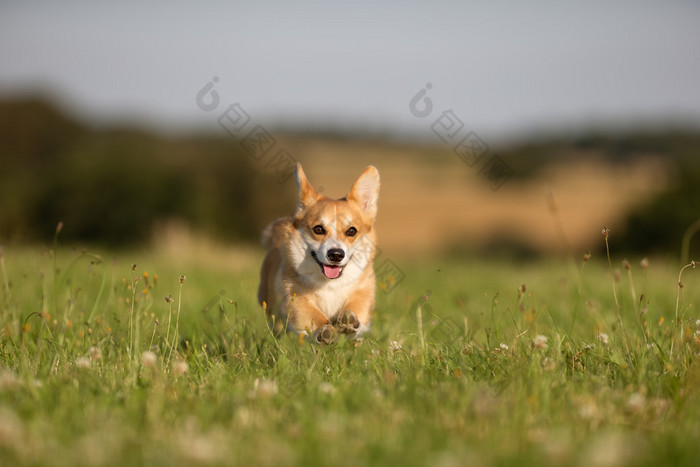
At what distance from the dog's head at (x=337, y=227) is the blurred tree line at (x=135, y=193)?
20.3 meters

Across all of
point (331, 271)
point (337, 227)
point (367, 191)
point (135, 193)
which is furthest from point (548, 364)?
point (135, 193)

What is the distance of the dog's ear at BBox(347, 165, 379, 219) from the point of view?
14.9 ft

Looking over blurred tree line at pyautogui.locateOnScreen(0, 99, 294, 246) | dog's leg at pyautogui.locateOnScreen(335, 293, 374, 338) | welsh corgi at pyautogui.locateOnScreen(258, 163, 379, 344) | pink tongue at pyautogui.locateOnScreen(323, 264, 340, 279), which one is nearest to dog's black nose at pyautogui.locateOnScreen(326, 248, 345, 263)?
welsh corgi at pyautogui.locateOnScreen(258, 163, 379, 344)

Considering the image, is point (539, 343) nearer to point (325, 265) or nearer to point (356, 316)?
point (356, 316)

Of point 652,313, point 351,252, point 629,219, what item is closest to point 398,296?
point 351,252

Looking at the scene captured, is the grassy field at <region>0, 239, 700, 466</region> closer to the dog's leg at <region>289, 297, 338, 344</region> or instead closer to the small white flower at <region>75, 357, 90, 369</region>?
the small white flower at <region>75, 357, 90, 369</region>

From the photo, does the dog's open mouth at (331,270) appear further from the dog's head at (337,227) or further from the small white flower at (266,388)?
the small white flower at (266,388)

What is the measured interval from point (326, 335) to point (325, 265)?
21.5 inches

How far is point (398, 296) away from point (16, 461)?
4.46 m

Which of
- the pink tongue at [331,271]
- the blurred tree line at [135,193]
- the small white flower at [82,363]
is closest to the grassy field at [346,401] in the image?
the small white flower at [82,363]

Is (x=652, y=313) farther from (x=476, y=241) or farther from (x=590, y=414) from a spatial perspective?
(x=476, y=241)

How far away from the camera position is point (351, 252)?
4.21 meters

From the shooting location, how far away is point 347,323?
3.95m

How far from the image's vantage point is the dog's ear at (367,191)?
4.54 m
